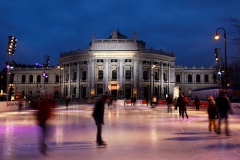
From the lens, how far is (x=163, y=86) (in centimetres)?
9762

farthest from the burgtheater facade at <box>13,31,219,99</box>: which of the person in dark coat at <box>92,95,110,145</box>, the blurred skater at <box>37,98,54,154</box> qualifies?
the blurred skater at <box>37,98,54,154</box>

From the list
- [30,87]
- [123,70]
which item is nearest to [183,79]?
[123,70]

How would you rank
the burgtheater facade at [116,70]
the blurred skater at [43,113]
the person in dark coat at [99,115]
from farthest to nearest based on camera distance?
the burgtheater facade at [116,70] → the person in dark coat at [99,115] → the blurred skater at [43,113]

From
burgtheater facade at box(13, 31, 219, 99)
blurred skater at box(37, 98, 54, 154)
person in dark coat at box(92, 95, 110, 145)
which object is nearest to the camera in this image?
blurred skater at box(37, 98, 54, 154)

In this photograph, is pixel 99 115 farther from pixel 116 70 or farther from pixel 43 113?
pixel 116 70

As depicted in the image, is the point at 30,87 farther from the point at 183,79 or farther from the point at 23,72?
the point at 183,79

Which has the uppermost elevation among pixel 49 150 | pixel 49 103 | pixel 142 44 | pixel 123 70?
pixel 142 44

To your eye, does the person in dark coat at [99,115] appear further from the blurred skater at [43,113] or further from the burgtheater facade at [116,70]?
the burgtheater facade at [116,70]

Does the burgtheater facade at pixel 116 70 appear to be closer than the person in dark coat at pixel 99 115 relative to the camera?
No

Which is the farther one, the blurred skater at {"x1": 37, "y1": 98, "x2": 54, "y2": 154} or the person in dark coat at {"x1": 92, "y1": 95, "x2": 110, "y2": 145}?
the person in dark coat at {"x1": 92, "y1": 95, "x2": 110, "y2": 145}

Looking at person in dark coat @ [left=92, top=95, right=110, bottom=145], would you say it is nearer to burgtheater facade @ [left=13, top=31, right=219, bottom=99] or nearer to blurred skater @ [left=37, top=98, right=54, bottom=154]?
blurred skater @ [left=37, top=98, right=54, bottom=154]

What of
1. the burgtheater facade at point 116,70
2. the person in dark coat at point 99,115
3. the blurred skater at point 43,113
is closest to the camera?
the blurred skater at point 43,113

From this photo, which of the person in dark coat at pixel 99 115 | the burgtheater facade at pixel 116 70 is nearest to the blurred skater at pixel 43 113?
the person in dark coat at pixel 99 115

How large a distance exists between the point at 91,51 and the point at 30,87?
36555 millimetres
